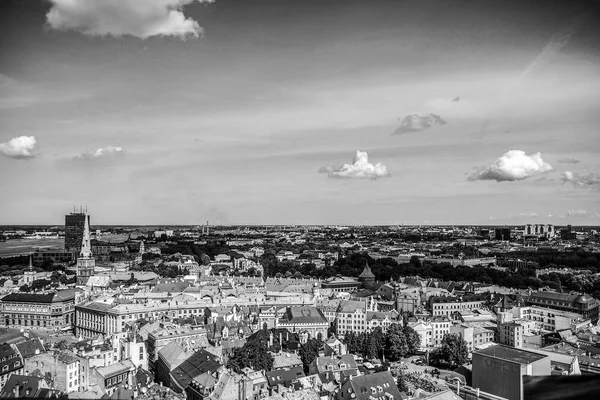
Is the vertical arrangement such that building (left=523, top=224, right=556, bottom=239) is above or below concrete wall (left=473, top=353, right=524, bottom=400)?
above

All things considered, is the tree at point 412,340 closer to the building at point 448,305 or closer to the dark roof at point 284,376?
the dark roof at point 284,376

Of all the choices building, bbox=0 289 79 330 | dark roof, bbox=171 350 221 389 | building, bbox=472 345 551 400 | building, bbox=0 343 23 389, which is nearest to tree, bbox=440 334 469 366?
building, bbox=472 345 551 400

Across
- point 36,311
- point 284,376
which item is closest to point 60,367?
point 284,376

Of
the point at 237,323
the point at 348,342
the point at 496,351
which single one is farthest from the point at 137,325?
the point at 496,351

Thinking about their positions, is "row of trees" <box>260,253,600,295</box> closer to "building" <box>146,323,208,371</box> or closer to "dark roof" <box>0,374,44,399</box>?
"building" <box>146,323,208,371</box>

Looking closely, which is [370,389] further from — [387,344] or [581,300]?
[581,300]

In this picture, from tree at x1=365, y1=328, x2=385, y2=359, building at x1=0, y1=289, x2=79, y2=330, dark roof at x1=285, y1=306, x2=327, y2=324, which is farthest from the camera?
building at x1=0, y1=289, x2=79, y2=330

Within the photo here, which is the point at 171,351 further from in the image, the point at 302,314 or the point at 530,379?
the point at 530,379

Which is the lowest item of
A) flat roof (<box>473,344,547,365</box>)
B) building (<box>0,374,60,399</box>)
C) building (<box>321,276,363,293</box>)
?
building (<box>321,276,363,293</box>)
